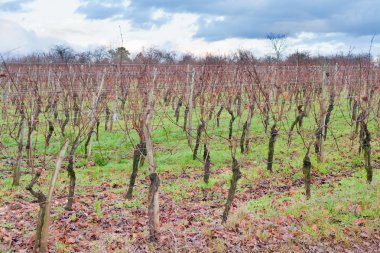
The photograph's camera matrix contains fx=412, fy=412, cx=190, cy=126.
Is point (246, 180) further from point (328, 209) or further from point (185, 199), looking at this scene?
point (328, 209)

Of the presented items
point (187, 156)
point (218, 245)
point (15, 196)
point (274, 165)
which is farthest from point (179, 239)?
point (187, 156)

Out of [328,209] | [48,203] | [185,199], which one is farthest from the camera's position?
[185,199]

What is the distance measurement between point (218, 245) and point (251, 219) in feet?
4.36

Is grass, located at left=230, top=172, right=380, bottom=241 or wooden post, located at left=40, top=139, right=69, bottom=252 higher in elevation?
wooden post, located at left=40, top=139, right=69, bottom=252

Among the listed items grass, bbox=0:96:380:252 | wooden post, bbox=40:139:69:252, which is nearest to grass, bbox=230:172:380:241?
grass, bbox=0:96:380:252

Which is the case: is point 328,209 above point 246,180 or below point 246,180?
above

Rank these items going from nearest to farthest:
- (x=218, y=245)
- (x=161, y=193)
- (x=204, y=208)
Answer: (x=218, y=245) → (x=204, y=208) → (x=161, y=193)

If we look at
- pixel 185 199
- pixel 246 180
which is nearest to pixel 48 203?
pixel 185 199

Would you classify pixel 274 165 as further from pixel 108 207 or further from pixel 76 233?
pixel 76 233

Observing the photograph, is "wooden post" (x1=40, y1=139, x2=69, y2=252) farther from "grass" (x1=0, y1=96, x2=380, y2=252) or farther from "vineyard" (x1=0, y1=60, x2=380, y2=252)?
"grass" (x1=0, y1=96, x2=380, y2=252)

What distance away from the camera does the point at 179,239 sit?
6.68 metres

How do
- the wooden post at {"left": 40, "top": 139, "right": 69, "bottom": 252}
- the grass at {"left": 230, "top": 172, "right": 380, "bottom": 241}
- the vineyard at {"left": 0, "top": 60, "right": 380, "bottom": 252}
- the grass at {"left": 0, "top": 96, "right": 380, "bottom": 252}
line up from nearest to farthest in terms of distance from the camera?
the wooden post at {"left": 40, "top": 139, "right": 69, "bottom": 252} → the vineyard at {"left": 0, "top": 60, "right": 380, "bottom": 252} → the grass at {"left": 230, "top": 172, "right": 380, "bottom": 241} → the grass at {"left": 0, "top": 96, "right": 380, "bottom": 252}

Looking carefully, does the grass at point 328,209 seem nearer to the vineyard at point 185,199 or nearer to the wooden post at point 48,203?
the vineyard at point 185,199

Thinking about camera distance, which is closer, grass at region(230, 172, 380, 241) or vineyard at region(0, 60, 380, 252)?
vineyard at region(0, 60, 380, 252)
